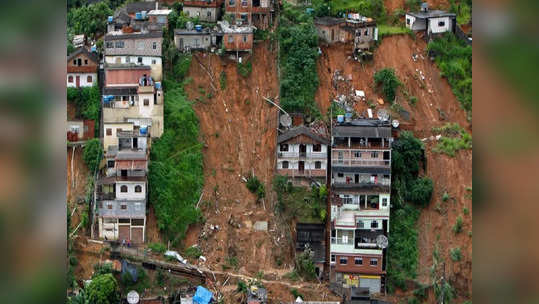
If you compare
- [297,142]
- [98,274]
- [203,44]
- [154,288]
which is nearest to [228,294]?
[154,288]

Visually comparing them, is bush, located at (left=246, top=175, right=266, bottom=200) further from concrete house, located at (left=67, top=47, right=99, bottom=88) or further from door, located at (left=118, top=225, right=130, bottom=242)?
concrete house, located at (left=67, top=47, right=99, bottom=88)

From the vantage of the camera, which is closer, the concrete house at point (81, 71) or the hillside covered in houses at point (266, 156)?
the hillside covered in houses at point (266, 156)

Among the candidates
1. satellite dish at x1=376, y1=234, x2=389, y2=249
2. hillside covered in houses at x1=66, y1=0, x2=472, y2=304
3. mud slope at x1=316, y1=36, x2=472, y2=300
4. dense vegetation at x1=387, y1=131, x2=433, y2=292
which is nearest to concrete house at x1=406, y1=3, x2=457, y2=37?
hillside covered in houses at x1=66, y1=0, x2=472, y2=304

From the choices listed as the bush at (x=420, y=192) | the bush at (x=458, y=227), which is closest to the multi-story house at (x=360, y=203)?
the bush at (x=420, y=192)

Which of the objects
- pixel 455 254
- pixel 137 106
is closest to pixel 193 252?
pixel 137 106

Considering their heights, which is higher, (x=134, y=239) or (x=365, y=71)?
(x=365, y=71)

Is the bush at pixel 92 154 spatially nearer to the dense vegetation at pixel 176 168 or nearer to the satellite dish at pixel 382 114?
the dense vegetation at pixel 176 168
